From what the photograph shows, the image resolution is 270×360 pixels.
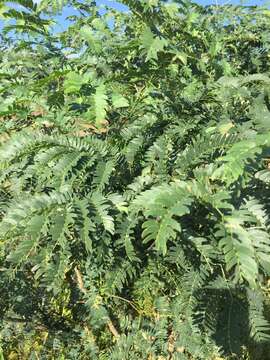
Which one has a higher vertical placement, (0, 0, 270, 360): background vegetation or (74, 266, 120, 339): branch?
(0, 0, 270, 360): background vegetation

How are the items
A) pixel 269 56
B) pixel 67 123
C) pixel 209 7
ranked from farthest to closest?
pixel 209 7, pixel 269 56, pixel 67 123

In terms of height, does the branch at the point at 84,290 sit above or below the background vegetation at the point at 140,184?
below

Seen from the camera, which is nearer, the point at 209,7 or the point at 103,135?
the point at 103,135

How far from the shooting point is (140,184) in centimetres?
179

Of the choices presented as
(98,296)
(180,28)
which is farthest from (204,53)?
(98,296)

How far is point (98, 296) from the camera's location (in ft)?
7.62

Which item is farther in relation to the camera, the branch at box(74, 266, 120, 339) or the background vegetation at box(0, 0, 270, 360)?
the branch at box(74, 266, 120, 339)

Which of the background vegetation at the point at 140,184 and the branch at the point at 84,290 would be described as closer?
the background vegetation at the point at 140,184

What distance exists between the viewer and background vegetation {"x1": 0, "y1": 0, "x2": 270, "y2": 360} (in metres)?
1.53

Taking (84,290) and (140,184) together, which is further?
(84,290)

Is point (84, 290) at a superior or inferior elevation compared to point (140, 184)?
inferior

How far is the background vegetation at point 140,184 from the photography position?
1.53m

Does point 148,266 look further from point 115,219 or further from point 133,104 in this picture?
point 133,104

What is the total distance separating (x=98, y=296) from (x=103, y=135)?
74 centimetres
